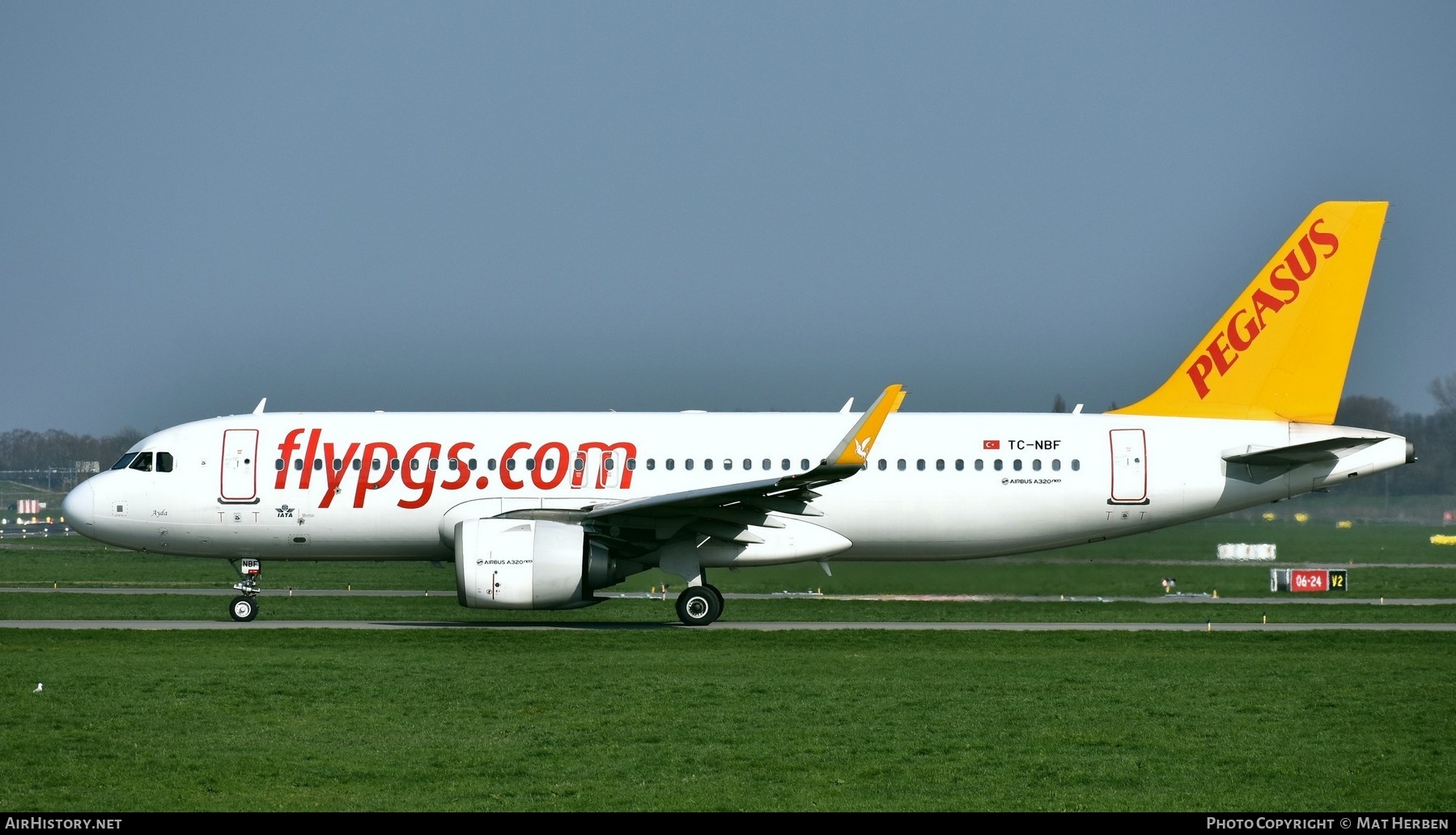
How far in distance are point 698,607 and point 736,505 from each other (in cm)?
210

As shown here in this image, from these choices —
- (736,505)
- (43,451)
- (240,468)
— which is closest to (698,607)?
(736,505)

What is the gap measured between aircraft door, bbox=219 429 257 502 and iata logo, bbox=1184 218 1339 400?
17.6 m

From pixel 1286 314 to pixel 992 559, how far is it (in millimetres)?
7816

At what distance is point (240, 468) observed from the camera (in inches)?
1118

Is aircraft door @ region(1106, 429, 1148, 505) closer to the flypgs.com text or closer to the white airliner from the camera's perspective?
the white airliner

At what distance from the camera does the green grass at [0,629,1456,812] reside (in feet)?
39.4

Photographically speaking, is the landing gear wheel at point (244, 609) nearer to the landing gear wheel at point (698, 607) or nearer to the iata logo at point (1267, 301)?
the landing gear wheel at point (698, 607)

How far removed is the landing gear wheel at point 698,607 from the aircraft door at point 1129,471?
24.7ft

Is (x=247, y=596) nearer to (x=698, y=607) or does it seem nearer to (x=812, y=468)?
Result: (x=698, y=607)

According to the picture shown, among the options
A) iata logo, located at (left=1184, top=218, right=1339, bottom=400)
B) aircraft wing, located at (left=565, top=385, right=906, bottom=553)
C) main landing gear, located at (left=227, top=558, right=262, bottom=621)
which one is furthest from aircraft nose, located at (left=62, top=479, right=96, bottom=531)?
iata logo, located at (left=1184, top=218, right=1339, bottom=400)

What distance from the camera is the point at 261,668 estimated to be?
19.6 metres
